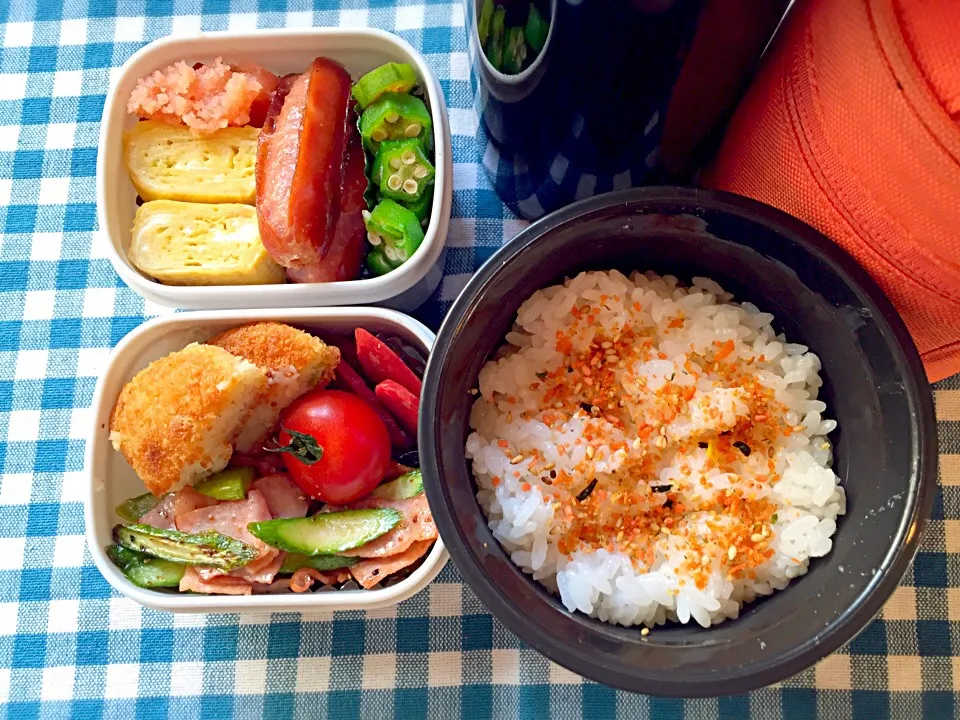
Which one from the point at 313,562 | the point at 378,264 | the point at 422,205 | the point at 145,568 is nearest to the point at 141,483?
the point at 145,568

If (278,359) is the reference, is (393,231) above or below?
above

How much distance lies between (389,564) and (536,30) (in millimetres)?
863

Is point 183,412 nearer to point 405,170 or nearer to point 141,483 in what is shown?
point 141,483

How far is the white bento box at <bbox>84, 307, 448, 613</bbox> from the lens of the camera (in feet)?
4.38

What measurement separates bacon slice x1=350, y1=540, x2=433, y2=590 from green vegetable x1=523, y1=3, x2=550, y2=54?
0.80 metres

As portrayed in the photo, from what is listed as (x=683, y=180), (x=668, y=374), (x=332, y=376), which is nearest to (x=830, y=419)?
(x=668, y=374)

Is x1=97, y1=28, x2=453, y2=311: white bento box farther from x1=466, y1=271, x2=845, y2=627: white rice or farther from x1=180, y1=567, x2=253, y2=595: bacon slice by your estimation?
x1=180, y1=567, x2=253, y2=595: bacon slice

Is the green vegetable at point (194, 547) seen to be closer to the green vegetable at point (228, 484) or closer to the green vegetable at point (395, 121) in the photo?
the green vegetable at point (228, 484)

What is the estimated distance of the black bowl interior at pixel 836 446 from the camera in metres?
1.06

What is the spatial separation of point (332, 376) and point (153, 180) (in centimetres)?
50

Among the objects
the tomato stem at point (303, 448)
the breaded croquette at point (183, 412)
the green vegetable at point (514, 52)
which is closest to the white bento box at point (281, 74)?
the breaded croquette at point (183, 412)

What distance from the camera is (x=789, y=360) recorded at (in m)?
1.25

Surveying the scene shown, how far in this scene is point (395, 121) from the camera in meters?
1.44

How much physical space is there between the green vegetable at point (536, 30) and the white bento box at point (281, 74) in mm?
431
